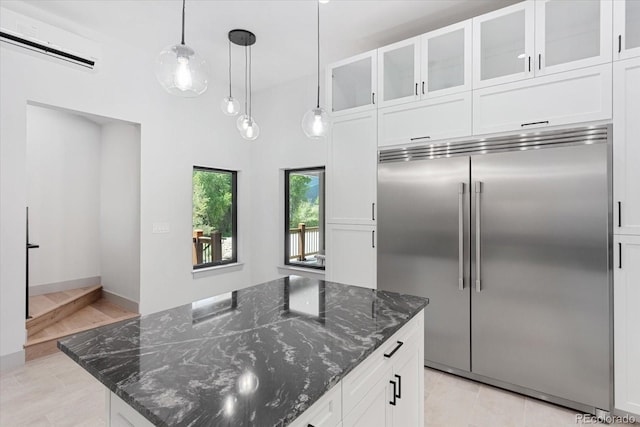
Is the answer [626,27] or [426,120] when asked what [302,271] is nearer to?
[426,120]

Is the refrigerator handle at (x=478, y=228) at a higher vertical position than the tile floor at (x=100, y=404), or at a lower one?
higher

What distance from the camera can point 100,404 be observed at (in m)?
2.34

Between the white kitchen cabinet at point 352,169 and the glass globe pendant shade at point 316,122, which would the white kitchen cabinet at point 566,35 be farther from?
the glass globe pendant shade at point 316,122

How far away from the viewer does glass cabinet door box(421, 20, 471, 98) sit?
8.73 feet

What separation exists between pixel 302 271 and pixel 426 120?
251 centimetres

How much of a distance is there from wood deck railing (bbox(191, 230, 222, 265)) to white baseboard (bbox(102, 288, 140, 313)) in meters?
0.88

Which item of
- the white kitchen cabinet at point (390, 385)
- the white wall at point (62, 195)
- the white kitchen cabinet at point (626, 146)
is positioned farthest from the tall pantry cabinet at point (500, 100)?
the white wall at point (62, 195)

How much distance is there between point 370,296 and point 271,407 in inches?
45.7

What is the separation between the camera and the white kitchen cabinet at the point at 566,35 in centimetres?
219

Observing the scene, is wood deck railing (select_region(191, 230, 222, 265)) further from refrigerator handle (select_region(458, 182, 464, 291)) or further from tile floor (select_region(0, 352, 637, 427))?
refrigerator handle (select_region(458, 182, 464, 291))

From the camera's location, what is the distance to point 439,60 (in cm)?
281

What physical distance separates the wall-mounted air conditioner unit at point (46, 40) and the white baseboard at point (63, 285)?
2934 mm

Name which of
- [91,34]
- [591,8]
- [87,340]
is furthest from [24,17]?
[591,8]

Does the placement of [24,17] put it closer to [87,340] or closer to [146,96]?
[146,96]
